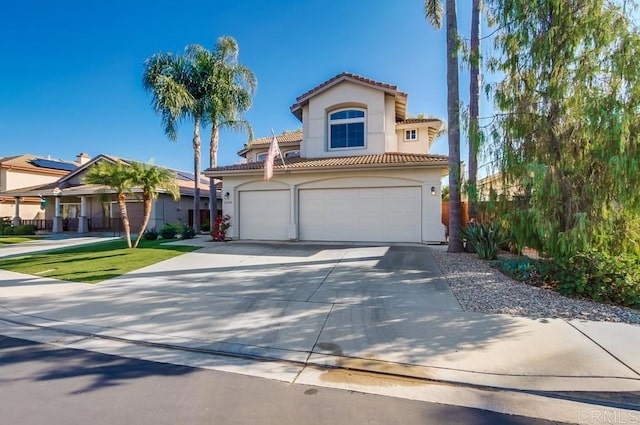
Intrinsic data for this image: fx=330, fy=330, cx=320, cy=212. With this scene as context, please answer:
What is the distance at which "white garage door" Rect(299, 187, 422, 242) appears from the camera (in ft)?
44.8

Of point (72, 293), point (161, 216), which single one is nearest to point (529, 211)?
point (72, 293)

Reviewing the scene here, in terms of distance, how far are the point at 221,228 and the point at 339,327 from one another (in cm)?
1125

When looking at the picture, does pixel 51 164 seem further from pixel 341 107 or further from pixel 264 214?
pixel 341 107

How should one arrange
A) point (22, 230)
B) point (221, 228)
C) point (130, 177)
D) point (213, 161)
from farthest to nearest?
point (22, 230)
point (213, 161)
point (221, 228)
point (130, 177)

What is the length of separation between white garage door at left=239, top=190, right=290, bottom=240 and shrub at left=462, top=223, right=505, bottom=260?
307 inches

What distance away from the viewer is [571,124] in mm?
6672

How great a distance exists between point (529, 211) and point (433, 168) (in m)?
6.83

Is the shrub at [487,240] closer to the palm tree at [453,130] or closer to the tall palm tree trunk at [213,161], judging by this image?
the palm tree at [453,130]

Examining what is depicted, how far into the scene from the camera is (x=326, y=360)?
13.4 feet

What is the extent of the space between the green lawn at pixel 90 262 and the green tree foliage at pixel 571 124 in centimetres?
1040

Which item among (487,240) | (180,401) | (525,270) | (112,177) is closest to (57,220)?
(112,177)

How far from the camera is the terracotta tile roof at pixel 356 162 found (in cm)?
1302

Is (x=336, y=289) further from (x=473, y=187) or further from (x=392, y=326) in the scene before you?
(x=473, y=187)

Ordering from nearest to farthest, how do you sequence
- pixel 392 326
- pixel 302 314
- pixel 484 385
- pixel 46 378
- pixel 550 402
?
pixel 550 402 < pixel 484 385 < pixel 46 378 < pixel 392 326 < pixel 302 314
